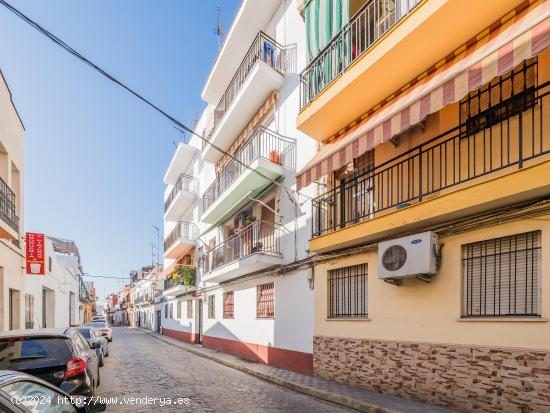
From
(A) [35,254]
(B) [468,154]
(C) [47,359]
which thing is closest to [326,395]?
(C) [47,359]

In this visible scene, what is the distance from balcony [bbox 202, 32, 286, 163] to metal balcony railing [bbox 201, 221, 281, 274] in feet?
14.1

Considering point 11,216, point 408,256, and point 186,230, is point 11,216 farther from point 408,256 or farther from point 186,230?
point 186,230

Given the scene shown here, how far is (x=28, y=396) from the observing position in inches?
125

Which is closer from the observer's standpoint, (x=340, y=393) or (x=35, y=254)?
(x=340, y=393)

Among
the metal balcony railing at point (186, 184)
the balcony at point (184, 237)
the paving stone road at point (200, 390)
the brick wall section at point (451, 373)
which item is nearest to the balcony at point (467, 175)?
the brick wall section at point (451, 373)

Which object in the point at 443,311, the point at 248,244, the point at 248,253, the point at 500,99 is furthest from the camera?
the point at 248,244

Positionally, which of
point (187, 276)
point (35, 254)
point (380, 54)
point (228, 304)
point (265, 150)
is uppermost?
point (380, 54)

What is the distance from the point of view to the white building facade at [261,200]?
11906mm

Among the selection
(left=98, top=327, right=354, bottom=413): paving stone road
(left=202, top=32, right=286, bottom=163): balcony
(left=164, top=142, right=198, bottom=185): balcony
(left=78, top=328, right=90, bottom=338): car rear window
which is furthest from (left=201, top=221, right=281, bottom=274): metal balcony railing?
(left=164, top=142, right=198, bottom=185): balcony

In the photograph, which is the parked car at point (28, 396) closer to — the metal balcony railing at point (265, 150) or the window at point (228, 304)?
the metal balcony railing at point (265, 150)

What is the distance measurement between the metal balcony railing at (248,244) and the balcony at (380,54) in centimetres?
397

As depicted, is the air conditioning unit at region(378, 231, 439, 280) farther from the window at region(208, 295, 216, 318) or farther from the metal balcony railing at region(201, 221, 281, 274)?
the window at region(208, 295, 216, 318)

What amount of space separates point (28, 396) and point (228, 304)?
571 inches

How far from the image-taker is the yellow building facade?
225 inches
